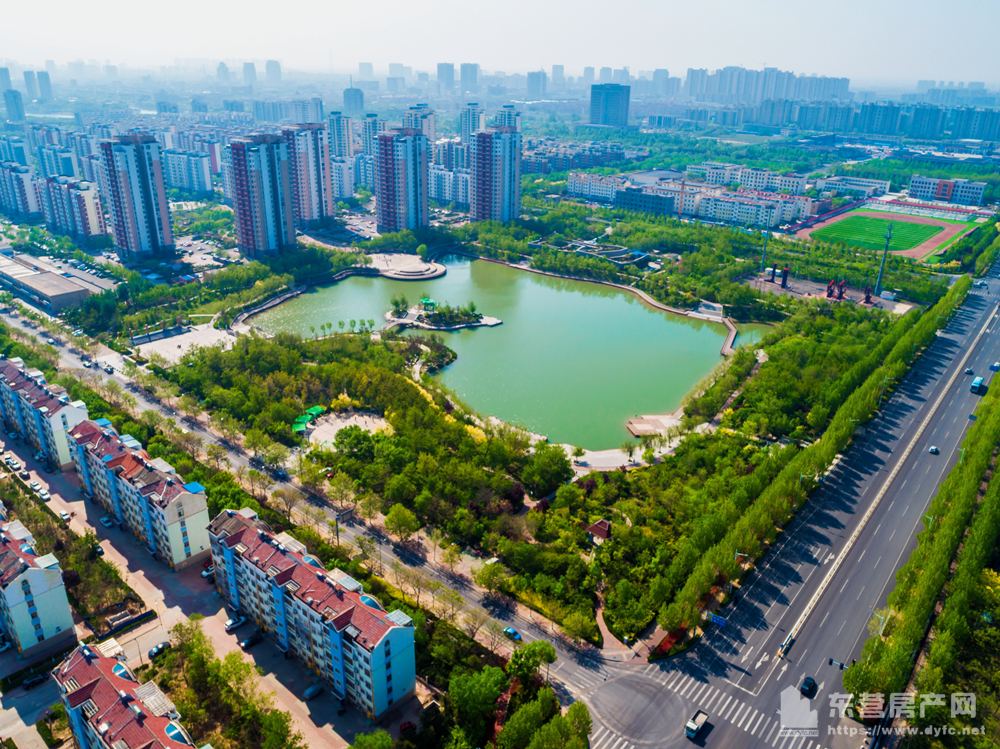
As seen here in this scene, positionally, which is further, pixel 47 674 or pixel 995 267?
pixel 995 267

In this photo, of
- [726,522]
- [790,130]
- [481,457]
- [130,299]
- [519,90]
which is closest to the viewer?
[726,522]

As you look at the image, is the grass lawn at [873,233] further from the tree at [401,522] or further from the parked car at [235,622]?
the parked car at [235,622]

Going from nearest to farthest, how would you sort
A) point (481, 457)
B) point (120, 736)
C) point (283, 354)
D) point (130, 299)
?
point (120, 736) < point (481, 457) < point (283, 354) < point (130, 299)

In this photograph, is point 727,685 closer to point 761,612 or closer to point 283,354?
point 761,612

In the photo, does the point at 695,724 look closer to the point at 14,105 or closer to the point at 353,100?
the point at 14,105

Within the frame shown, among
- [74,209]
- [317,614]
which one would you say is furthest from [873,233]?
[74,209]

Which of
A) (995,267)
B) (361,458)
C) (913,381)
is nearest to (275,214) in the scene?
(361,458)

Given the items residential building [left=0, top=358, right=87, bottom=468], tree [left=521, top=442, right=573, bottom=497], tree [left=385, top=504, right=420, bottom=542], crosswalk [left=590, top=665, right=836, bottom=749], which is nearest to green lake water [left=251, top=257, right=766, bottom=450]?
tree [left=521, top=442, right=573, bottom=497]

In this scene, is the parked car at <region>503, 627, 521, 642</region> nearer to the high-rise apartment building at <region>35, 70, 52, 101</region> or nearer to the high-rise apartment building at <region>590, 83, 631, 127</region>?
the high-rise apartment building at <region>590, 83, 631, 127</region>
